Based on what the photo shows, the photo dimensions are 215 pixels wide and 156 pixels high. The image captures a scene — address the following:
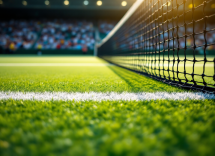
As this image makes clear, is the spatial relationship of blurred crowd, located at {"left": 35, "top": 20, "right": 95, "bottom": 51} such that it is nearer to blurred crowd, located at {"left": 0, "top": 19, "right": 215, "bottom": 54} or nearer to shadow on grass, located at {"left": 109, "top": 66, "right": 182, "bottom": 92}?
blurred crowd, located at {"left": 0, "top": 19, "right": 215, "bottom": 54}

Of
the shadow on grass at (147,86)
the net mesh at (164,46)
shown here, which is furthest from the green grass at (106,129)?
the net mesh at (164,46)

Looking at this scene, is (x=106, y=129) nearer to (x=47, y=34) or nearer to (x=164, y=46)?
(x=164, y=46)

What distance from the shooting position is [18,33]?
862 inches

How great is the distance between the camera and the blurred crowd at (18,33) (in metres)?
20.2

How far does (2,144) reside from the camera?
581mm

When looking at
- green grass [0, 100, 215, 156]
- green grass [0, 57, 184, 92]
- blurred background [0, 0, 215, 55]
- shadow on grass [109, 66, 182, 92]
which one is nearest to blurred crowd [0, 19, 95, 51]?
blurred background [0, 0, 215, 55]

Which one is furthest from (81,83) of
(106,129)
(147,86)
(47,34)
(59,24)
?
(59,24)

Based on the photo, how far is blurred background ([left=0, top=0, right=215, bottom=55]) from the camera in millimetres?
19922

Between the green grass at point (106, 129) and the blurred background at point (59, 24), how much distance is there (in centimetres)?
1874

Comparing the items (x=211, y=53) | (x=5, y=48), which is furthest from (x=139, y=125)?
(x=5, y=48)

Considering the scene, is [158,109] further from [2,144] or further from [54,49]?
[54,49]

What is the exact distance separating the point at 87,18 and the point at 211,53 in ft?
55.1

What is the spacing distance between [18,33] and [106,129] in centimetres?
2476

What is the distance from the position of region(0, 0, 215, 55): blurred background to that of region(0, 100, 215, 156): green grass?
18.7 metres
